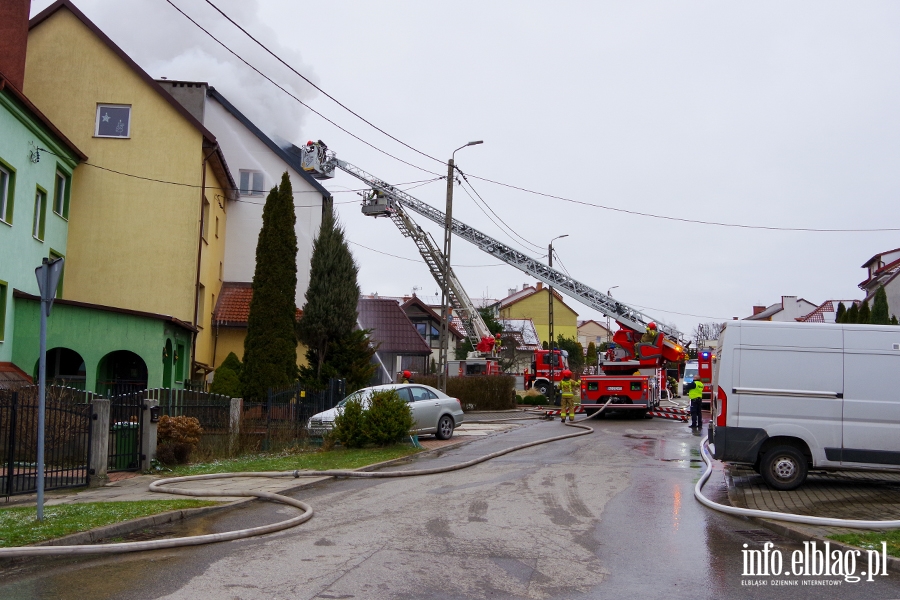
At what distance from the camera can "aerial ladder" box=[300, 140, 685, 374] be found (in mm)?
29203

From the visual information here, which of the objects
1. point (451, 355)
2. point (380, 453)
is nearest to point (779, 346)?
point (380, 453)

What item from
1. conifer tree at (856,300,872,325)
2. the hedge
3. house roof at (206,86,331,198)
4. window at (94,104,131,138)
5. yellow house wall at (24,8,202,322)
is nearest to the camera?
yellow house wall at (24,8,202,322)

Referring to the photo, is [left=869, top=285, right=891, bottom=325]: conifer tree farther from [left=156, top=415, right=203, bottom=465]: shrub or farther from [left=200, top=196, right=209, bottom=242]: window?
[left=156, top=415, right=203, bottom=465]: shrub

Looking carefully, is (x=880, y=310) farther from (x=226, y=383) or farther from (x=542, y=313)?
(x=542, y=313)

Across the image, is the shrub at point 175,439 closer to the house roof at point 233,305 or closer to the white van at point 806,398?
the white van at point 806,398

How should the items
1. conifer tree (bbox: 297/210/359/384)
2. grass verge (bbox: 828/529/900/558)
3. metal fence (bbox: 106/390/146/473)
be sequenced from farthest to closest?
conifer tree (bbox: 297/210/359/384), metal fence (bbox: 106/390/146/473), grass verge (bbox: 828/529/900/558)

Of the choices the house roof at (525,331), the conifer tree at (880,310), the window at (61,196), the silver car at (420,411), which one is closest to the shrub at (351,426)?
the silver car at (420,411)

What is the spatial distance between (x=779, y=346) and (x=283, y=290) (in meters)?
14.7

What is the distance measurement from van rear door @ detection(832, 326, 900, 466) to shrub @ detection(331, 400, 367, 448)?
971 centimetres

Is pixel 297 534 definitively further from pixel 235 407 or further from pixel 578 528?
pixel 235 407

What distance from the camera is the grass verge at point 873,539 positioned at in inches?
284

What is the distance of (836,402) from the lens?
35.2ft

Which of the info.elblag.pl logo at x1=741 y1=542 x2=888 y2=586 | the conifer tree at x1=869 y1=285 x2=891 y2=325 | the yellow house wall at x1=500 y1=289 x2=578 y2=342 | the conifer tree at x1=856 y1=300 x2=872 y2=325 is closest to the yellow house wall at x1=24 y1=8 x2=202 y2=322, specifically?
the info.elblag.pl logo at x1=741 y1=542 x2=888 y2=586

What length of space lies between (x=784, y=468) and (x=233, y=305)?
23.0m
